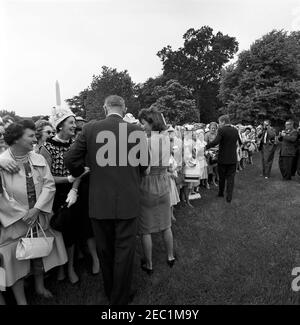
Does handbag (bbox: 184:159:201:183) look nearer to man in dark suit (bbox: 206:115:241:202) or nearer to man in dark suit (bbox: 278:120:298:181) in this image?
man in dark suit (bbox: 206:115:241:202)

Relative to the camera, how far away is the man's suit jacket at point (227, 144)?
6.41 m

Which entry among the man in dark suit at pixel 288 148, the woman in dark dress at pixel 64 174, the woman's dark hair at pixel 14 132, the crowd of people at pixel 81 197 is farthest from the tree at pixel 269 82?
the woman's dark hair at pixel 14 132

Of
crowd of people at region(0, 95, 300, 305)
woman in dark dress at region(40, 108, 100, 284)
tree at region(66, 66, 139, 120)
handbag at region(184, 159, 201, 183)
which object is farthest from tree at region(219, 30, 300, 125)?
woman in dark dress at region(40, 108, 100, 284)

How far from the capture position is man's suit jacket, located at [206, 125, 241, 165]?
253 inches

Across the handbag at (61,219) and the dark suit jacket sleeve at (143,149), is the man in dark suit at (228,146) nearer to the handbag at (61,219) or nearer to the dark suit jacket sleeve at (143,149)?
the dark suit jacket sleeve at (143,149)

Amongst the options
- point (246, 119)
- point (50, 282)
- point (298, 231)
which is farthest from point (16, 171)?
point (246, 119)

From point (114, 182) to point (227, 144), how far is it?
4.48 meters

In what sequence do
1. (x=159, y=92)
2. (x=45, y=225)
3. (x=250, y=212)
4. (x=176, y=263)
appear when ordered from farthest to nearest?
(x=159, y=92), (x=250, y=212), (x=176, y=263), (x=45, y=225)

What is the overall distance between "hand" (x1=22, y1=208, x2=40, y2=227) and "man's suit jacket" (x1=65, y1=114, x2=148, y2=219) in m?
0.60

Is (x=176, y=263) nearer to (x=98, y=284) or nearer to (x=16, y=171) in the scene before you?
(x=98, y=284)

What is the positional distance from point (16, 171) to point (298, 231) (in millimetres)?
4797

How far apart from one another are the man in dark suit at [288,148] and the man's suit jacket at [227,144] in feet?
11.9

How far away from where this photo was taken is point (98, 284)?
3303 mm

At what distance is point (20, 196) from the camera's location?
2.72 metres
